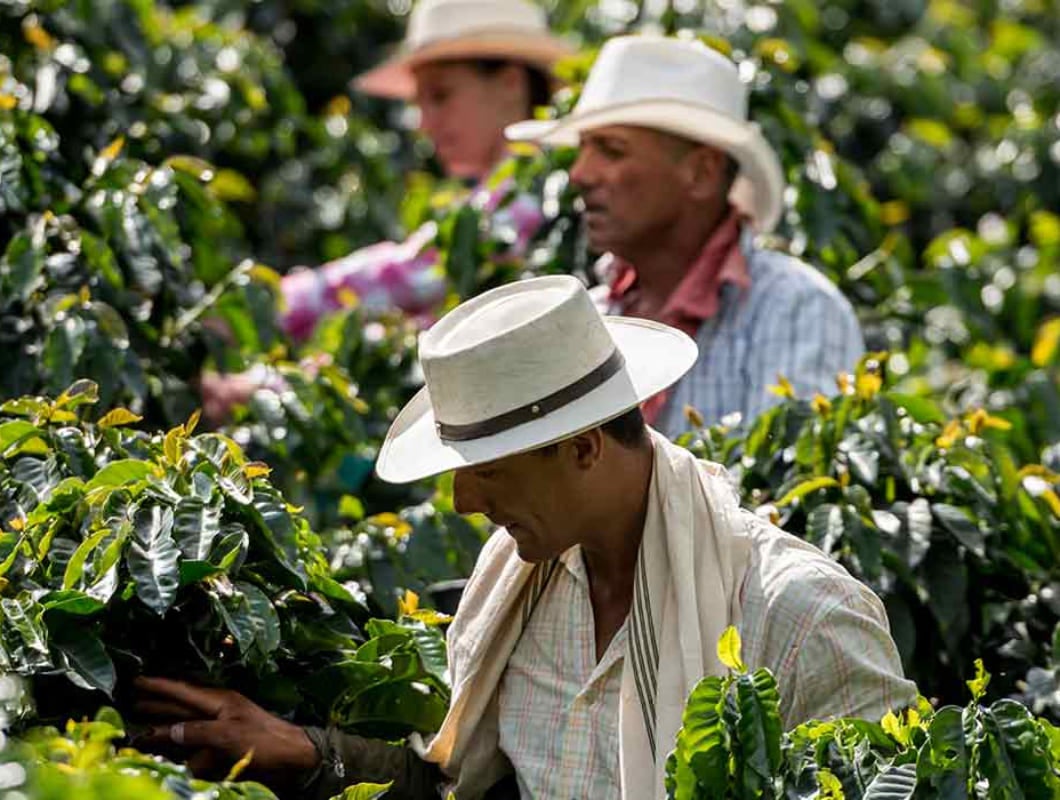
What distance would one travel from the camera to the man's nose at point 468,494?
12.2ft

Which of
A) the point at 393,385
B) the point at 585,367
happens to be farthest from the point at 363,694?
the point at 393,385

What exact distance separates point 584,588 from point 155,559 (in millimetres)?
692

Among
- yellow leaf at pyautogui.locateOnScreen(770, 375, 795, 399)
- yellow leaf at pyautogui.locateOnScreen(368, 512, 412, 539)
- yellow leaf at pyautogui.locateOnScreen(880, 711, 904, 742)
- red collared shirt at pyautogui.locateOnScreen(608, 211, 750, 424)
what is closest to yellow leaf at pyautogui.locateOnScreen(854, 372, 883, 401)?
yellow leaf at pyautogui.locateOnScreen(770, 375, 795, 399)

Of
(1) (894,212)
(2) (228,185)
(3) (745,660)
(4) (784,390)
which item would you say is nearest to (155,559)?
(3) (745,660)

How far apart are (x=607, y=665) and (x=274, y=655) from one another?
0.56 meters

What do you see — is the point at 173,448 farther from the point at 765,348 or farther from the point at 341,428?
the point at 765,348

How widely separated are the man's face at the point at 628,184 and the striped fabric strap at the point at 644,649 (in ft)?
6.14

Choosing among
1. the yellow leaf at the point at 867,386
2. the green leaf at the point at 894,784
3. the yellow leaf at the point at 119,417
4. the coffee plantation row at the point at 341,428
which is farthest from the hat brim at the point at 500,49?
the green leaf at the point at 894,784

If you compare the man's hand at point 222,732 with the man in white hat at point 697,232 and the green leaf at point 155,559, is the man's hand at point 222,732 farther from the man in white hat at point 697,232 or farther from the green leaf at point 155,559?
the man in white hat at point 697,232

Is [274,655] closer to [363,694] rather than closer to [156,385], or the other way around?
[363,694]

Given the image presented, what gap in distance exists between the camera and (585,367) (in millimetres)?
3709

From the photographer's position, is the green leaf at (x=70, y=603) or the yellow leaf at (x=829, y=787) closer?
the yellow leaf at (x=829, y=787)

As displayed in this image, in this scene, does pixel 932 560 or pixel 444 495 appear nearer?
pixel 932 560

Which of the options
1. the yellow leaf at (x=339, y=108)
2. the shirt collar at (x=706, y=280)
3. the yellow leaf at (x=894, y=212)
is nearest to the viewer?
the shirt collar at (x=706, y=280)
